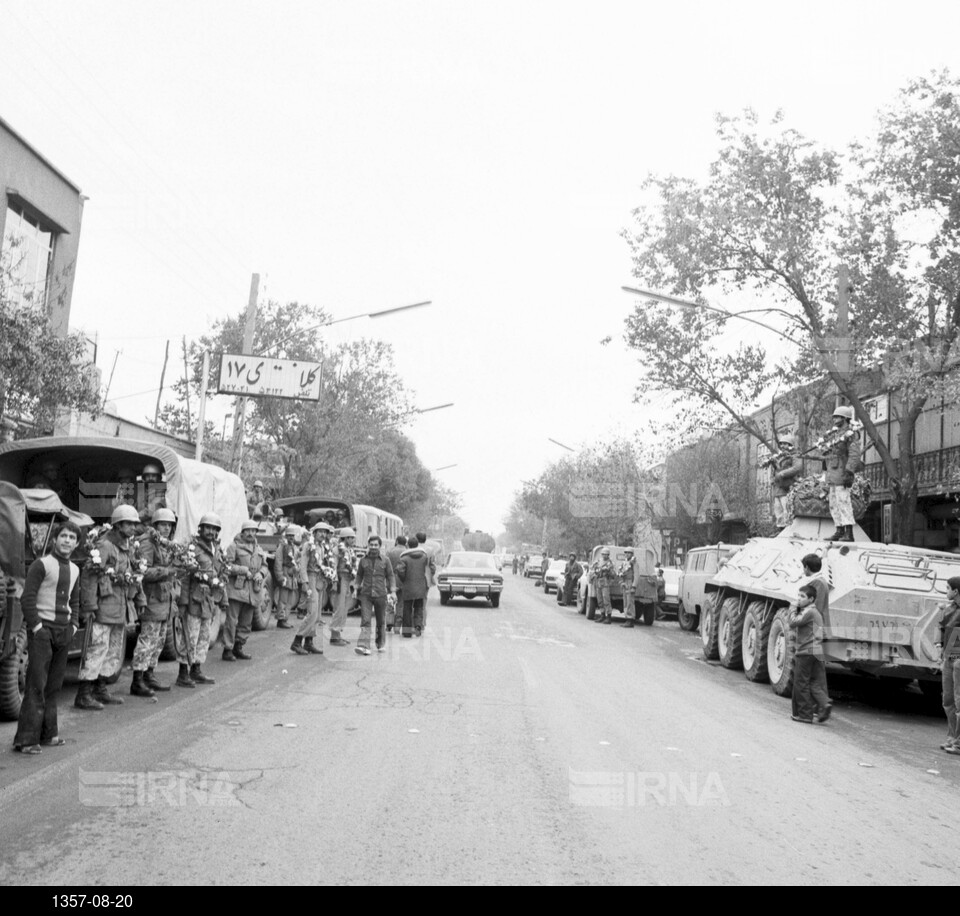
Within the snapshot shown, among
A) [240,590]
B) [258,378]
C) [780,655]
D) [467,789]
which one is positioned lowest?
[467,789]

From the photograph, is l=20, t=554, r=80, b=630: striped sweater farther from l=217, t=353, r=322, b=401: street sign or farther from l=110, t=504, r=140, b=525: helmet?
l=217, t=353, r=322, b=401: street sign

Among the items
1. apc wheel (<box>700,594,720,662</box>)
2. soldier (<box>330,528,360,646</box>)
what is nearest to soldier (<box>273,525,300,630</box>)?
soldier (<box>330,528,360,646</box>)

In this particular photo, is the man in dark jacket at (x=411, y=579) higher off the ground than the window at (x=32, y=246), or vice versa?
the window at (x=32, y=246)

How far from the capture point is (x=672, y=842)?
5262mm

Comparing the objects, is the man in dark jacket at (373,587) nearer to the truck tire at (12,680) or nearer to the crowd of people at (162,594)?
the crowd of people at (162,594)

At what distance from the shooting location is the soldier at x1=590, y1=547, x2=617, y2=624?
24469mm

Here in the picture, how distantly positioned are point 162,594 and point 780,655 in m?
7.40

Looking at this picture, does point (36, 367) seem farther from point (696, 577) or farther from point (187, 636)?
point (696, 577)

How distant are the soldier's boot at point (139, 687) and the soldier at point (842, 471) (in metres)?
9.38

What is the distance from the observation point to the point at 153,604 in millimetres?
9383

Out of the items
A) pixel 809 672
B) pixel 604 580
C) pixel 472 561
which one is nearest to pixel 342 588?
pixel 809 672

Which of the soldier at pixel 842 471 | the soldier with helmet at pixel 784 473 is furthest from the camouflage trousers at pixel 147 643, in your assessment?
the soldier with helmet at pixel 784 473

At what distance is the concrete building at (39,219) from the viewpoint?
64.3ft

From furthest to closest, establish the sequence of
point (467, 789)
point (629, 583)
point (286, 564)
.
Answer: point (629, 583), point (286, 564), point (467, 789)
